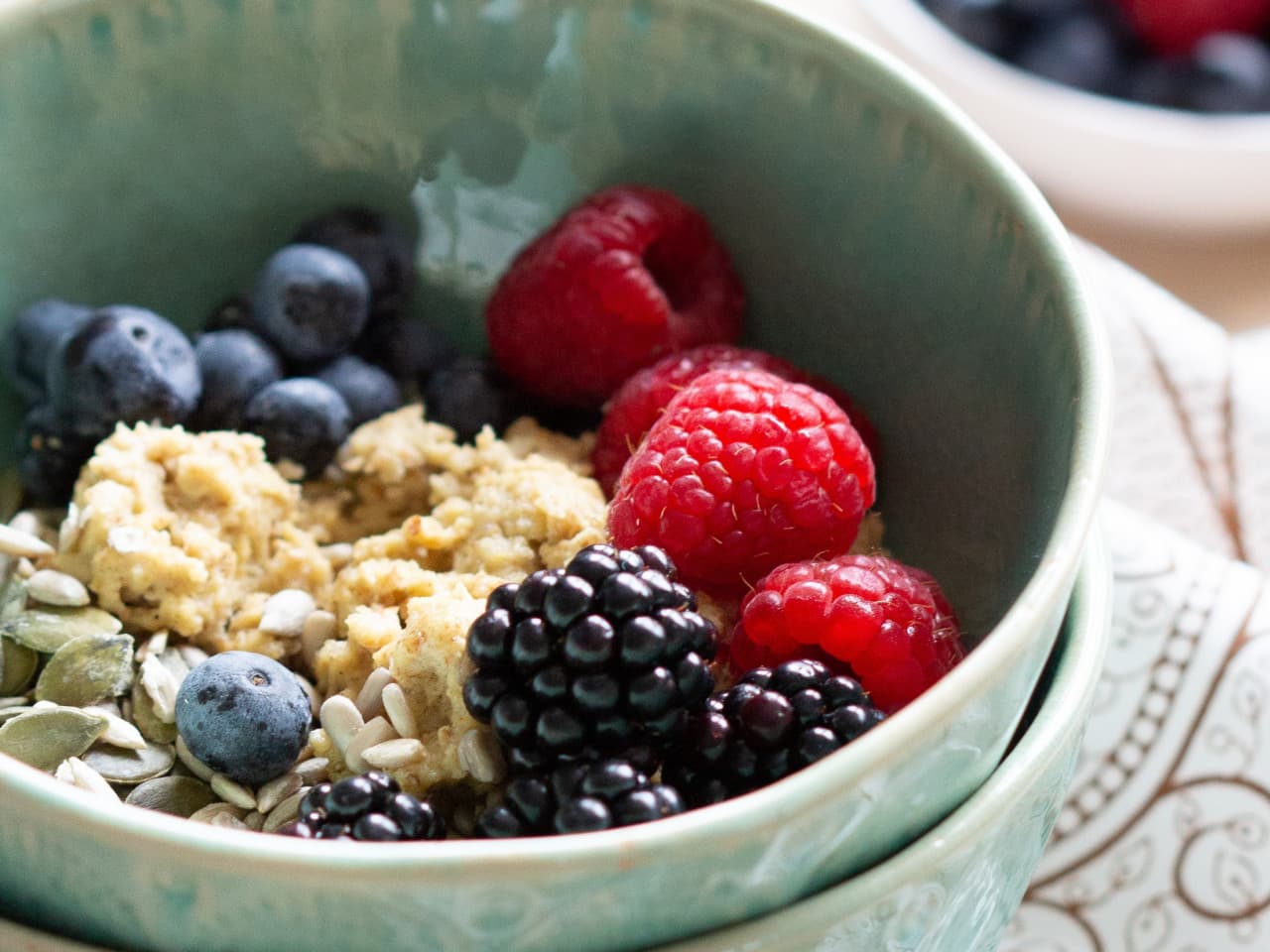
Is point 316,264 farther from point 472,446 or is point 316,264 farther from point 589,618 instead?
point 589,618

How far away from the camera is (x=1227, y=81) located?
170 cm

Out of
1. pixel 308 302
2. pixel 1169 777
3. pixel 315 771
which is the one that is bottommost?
pixel 1169 777

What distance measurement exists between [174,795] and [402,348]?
0.41 meters

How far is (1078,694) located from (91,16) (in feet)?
2.51

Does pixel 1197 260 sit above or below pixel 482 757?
below

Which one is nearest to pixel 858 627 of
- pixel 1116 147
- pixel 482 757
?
pixel 482 757

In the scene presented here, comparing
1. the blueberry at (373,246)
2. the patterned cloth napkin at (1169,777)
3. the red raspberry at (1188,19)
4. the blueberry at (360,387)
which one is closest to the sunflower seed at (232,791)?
the blueberry at (360,387)

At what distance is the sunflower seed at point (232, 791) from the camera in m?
0.78

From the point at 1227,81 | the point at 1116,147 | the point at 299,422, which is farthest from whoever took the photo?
the point at 1227,81

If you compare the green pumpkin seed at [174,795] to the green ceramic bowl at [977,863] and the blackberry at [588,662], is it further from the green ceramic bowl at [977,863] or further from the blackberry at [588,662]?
the green ceramic bowl at [977,863]

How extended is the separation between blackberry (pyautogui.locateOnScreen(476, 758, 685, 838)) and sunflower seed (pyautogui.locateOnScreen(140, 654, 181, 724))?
0.24m

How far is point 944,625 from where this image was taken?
0.79m

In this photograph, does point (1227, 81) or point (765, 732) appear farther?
point (1227, 81)

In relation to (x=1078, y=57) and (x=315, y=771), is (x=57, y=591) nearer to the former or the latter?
(x=315, y=771)
